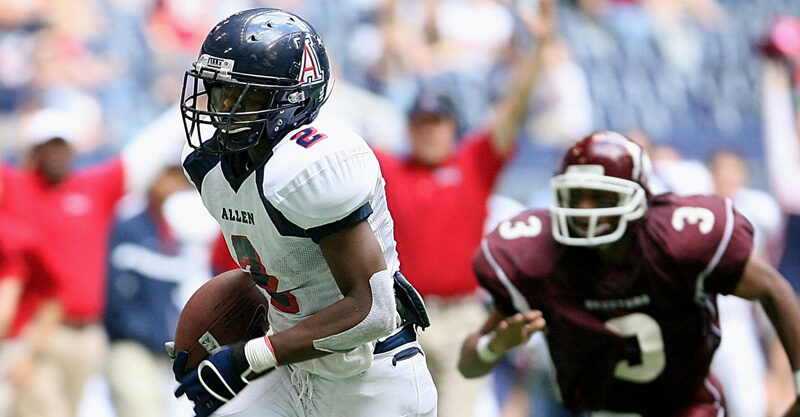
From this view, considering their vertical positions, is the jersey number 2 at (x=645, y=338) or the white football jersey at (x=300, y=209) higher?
the white football jersey at (x=300, y=209)

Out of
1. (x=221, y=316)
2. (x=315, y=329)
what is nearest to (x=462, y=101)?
(x=221, y=316)

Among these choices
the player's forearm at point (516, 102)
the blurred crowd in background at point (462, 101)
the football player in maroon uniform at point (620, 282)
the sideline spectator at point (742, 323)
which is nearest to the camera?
the football player in maroon uniform at point (620, 282)

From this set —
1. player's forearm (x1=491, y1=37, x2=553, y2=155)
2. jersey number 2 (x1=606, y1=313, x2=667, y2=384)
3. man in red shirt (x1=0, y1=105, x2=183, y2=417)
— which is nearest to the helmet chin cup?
jersey number 2 (x1=606, y1=313, x2=667, y2=384)

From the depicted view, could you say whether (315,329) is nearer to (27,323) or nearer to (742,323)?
(27,323)

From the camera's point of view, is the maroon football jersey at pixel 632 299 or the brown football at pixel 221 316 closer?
the brown football at pixel 221 316

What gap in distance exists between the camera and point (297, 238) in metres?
2.55

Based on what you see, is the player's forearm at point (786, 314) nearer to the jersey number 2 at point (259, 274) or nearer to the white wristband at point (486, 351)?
the white wristband at point (486, 351)

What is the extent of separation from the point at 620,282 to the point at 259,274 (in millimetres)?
1121

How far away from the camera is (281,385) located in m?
2.81

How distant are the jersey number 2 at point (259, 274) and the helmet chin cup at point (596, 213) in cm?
92

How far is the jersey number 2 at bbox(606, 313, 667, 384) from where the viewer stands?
338cm

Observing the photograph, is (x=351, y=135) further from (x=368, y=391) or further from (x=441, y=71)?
(x=441, y=71)

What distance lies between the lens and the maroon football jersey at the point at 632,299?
131 inches

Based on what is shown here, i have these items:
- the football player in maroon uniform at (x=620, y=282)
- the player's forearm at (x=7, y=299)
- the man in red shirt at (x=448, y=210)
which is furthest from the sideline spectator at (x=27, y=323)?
the football player in maroon uniform at (x=620, y=282)
